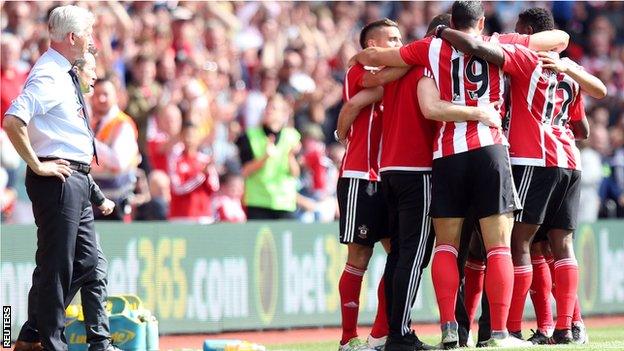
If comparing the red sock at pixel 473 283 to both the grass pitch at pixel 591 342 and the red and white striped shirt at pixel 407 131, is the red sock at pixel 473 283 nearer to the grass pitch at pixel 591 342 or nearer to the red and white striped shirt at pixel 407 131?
the grass pitch at pixel 591 342

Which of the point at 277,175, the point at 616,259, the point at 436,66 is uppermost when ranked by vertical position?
the point at 436,66

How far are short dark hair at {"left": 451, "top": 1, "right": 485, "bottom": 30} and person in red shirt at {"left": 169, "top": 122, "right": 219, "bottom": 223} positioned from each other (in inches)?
236

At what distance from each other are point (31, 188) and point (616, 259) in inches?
384

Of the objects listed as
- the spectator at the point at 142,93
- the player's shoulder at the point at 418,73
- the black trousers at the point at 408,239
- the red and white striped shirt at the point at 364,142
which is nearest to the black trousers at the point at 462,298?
the black trousers at the point at 408,239

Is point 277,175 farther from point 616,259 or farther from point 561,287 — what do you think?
point 561,287

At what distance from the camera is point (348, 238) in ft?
31.6

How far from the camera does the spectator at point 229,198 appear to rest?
15289 millimetres

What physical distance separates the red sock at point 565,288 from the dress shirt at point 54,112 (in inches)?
146

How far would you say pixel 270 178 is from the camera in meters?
15.1

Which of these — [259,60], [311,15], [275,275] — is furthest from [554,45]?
[311,15]

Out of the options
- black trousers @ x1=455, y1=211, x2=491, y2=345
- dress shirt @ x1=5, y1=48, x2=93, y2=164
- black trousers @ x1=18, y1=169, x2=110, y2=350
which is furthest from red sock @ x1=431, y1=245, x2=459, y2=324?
dress shirt @ x1=5, y1=48, x2=93, y2=164

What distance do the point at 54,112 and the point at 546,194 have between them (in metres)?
3.64

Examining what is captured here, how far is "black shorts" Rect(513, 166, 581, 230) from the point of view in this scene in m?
9.56

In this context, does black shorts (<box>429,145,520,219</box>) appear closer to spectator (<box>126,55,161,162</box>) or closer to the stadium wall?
the stadium wall
